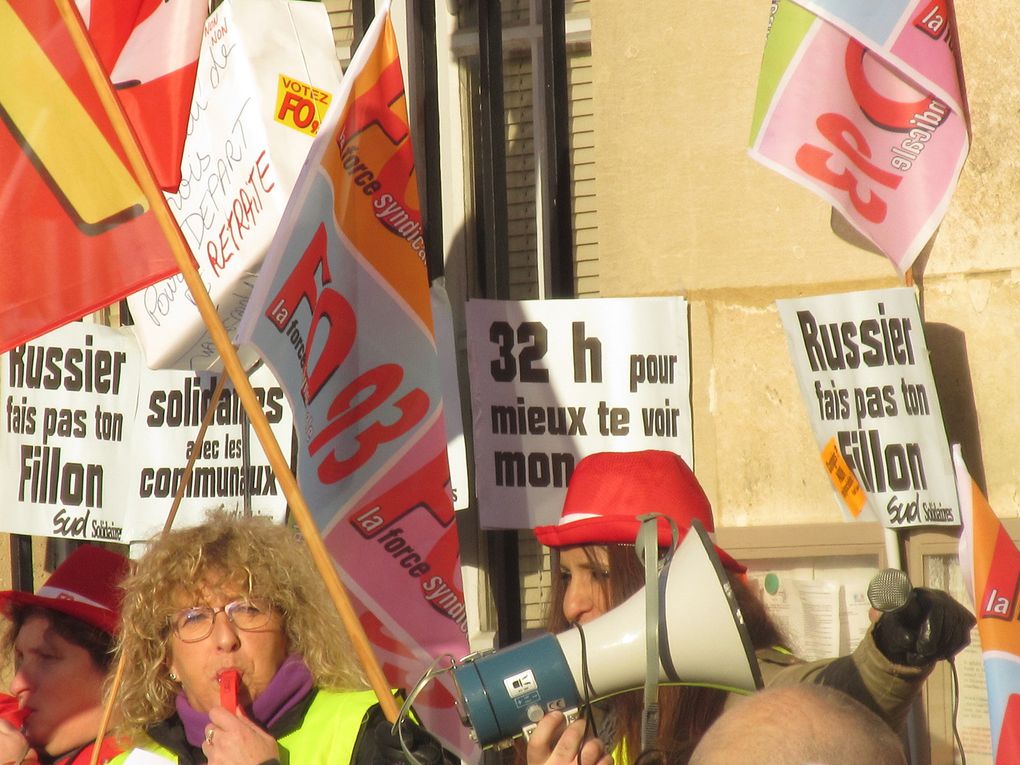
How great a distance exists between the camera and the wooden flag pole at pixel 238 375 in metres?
2.86

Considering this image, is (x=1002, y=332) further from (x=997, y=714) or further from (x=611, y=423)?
(x=997, y=714)

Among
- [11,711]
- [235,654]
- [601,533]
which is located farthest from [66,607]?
[601,533]

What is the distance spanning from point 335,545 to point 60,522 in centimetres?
242

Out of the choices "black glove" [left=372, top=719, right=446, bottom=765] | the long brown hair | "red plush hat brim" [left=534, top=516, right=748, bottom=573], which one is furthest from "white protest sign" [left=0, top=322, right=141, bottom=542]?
"black glove" [left=372, top=719, right=446, bottom=765]

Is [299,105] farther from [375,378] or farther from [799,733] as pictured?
[799,733]

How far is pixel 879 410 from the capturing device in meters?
4.99

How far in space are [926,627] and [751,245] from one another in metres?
3.28

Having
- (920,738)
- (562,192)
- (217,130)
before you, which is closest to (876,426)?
(920,738)

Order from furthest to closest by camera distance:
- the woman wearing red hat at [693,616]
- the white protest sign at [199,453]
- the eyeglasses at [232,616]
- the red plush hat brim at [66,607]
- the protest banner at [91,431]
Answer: the protest banner at [91,431] < the white protest sign at [199,453] < the red plush hat brim at [66,607] < the eyeglasses at [232,616] < the woman wearing red hat at [693,616]

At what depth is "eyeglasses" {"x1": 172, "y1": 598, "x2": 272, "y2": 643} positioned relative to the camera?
3102 millimetres

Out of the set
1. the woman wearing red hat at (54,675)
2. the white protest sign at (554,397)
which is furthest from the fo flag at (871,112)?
the woman wearing red hat at (54,675)

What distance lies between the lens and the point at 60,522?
6023mm

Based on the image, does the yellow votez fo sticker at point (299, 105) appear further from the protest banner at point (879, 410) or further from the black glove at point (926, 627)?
the black glove at point (926, 627)

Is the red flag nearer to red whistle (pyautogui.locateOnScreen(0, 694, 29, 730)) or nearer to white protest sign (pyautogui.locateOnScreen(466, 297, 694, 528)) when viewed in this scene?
white protest sign (pyautogui.locateOnScreen(466, 297, 694, 528))
